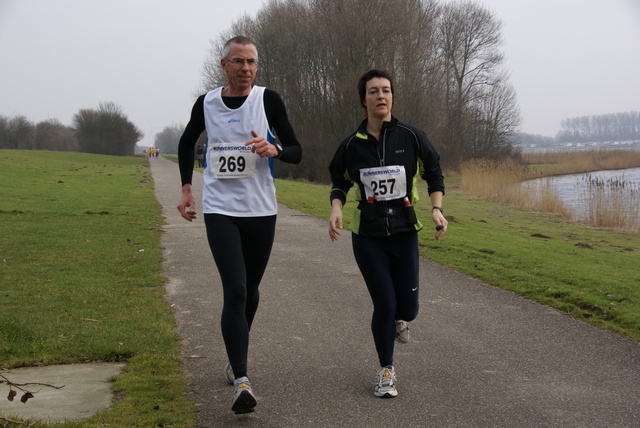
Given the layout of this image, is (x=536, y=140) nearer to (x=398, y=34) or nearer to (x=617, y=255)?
(x=398, y=34)

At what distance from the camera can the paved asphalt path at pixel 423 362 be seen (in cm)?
385

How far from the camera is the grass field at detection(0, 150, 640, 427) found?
469cm

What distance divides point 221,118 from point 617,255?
11819 millimetres

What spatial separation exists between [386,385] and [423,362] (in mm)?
820

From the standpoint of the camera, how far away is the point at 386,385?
4152mm

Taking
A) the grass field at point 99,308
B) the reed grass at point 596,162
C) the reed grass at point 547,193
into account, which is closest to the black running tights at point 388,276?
the grass field at point 99,308

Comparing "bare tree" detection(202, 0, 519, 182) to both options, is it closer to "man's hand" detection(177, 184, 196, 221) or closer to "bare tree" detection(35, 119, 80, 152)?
"man's hand" detection(177, 184, 196, 221)

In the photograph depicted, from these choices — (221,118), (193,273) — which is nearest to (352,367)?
(221,118)

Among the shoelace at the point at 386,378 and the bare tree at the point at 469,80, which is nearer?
the shoelace at the point at 386,378

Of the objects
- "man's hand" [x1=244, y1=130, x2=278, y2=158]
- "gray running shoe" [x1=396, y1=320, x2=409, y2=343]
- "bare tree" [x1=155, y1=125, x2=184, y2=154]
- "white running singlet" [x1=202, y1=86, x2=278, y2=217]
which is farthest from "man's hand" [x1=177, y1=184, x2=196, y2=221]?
"bare tree" [x1=155, y1=125, x2=184, y2=154]

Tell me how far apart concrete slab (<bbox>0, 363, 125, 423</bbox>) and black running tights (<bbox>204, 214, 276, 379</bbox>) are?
2.65 feet

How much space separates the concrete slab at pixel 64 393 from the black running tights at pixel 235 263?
81cm

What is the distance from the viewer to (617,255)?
45.2 ft

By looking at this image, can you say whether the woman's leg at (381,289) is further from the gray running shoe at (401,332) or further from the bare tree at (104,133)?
the bare tree at (104,133)
